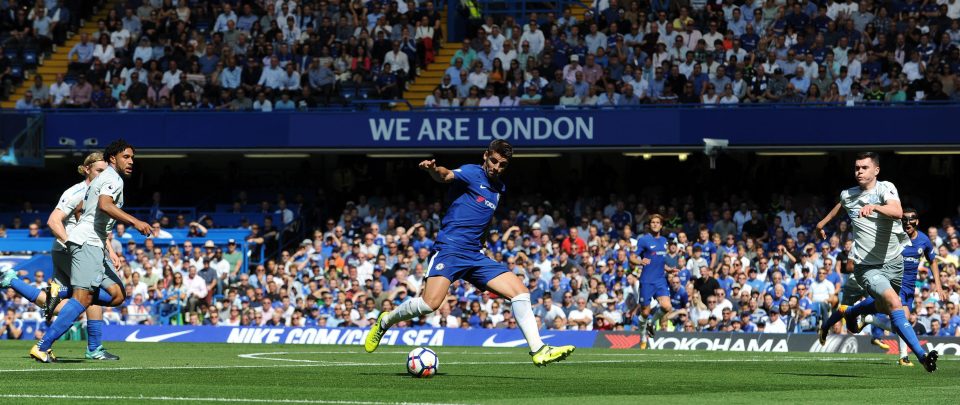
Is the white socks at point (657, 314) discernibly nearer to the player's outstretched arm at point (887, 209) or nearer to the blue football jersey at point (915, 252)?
the blue football jersey at point (915, 252)

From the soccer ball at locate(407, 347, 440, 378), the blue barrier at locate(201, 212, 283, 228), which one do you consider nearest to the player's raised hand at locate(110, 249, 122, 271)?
the soccer ball at locate(407, 347, 440, 378)

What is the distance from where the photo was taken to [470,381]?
11.4 m

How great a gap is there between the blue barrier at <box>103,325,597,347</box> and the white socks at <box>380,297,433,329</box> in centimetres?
1122

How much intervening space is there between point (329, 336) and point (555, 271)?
4345mm

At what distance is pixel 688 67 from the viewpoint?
94.7ft

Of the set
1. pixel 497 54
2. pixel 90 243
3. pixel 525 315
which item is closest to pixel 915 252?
pixel 525 315

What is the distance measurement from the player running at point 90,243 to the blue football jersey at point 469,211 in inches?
121

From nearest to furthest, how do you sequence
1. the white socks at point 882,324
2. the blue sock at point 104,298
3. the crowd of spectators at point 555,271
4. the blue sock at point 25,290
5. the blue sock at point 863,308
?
the blue sock at point 104,298, the blue sock at point 863,308, the blue sock at point 25,290, the white socks at point 882,324, the crowd of spectators at point 555,271

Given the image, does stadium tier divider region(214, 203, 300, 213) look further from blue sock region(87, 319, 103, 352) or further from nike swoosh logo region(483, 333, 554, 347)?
blue sock region(87, 319, 103, 352)

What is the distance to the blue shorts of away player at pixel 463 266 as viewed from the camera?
1213cm

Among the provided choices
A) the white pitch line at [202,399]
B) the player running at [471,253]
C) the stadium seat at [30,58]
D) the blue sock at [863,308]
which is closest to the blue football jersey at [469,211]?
the player running at [471,253]

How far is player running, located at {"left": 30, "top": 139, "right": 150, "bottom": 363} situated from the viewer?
13102 mm

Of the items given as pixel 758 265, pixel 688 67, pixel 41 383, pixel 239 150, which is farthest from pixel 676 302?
pixel 41 383

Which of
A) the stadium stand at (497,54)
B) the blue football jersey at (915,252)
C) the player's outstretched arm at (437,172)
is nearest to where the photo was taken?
the player's outstretched arm at (437,172)
